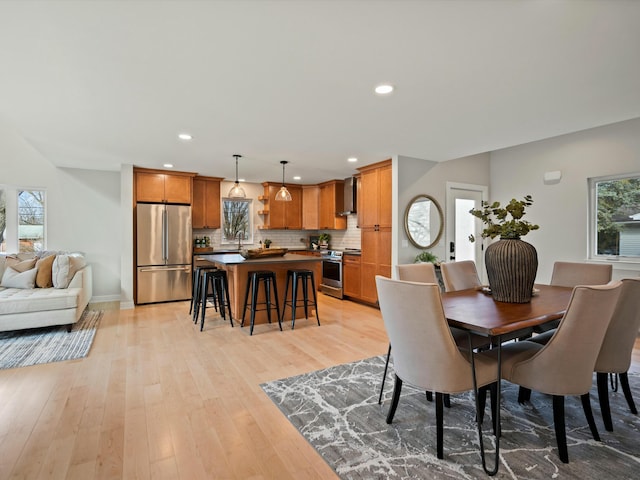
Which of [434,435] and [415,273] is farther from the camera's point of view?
[415,273]

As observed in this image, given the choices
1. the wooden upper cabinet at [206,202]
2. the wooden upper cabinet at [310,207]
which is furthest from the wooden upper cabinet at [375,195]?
the wooden upper cabinet at [206,202]

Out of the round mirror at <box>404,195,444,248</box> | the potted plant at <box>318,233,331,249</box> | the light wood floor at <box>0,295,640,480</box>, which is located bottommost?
the light wood floor at <box>0,295,640,480</box>

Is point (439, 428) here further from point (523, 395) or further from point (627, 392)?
point (627, 392)

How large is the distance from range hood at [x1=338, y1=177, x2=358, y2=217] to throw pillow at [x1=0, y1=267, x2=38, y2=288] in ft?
16.5

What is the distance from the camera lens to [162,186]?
19.8 feet

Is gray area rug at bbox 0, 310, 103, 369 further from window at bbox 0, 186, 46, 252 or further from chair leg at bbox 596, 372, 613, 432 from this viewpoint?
chair leg at bbox 596, 372, 613, 432

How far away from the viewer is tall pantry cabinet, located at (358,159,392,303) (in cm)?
531

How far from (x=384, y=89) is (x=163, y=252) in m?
4.69

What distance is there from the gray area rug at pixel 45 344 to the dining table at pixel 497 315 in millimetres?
3613

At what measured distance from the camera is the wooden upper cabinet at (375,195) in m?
5.30

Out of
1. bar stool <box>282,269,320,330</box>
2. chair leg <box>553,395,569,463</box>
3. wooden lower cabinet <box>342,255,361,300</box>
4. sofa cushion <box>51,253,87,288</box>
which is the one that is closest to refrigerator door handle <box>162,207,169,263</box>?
sofa cushion <box>51,253,87,288</box>

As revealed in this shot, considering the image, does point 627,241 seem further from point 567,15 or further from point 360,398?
point 360,398

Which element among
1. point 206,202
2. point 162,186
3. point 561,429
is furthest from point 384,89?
point 206,202

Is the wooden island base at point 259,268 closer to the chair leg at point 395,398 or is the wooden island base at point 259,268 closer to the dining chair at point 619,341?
the chair leg at point 395,398
